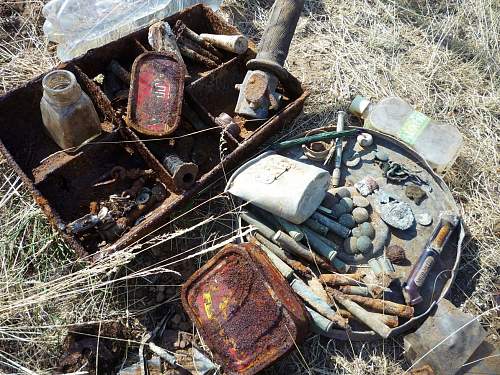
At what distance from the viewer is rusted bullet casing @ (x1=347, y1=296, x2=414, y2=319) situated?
3162mm

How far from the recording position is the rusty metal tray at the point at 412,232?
3253 millimetres

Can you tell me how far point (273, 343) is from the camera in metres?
2.86

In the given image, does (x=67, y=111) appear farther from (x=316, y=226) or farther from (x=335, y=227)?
(x=335, y=227)

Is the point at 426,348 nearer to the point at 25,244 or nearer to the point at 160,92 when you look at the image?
the point at 160,92

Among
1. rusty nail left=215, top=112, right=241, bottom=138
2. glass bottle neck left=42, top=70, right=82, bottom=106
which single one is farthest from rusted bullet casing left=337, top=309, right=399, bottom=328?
glass bottle neck left=42, top=70, right=82, bottom=106

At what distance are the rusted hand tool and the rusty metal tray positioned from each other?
458 millimetres

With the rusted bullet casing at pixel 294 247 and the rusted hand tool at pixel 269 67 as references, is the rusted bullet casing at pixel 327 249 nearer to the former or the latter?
the rusted bullet casing at pixel 294 247

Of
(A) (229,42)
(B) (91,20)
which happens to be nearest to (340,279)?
(A) (229,42)

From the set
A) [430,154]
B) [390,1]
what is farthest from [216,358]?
[390,1]

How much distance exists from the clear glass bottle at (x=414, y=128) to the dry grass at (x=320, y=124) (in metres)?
0.17

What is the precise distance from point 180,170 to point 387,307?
1661 millimetres

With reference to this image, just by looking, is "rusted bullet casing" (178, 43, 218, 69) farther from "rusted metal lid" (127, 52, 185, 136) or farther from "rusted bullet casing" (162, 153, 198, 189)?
"rusted bullet casing" (162, 153, 198, 189)

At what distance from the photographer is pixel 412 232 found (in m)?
3.52

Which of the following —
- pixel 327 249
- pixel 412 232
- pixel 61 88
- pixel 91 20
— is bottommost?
pixel 412 232
